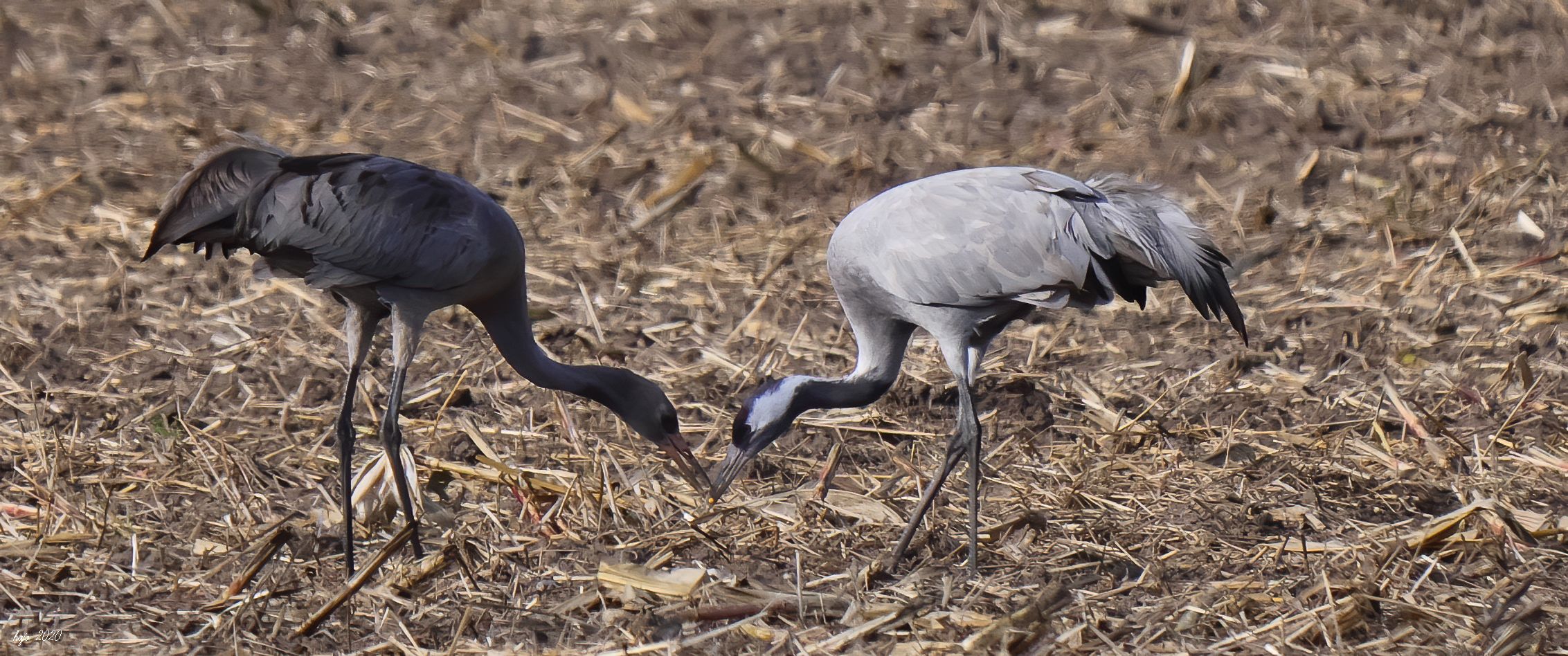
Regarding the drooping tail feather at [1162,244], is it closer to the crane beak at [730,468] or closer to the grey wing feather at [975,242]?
the grey wing feather at [975,242]

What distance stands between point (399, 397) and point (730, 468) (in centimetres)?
105

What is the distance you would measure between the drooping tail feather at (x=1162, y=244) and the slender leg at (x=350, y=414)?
237cm

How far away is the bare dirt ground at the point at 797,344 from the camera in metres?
4.41

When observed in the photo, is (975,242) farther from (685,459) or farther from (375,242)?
(375,242)

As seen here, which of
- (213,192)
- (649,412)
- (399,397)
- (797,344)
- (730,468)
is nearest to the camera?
(213,192)

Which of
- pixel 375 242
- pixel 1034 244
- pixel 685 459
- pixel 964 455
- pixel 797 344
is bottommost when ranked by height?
pixel 797 344

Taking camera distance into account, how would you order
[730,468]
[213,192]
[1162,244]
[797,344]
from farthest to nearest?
[797,344] → [730,468] → [213,192] → [1162,244]

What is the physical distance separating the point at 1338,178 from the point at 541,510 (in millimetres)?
4691

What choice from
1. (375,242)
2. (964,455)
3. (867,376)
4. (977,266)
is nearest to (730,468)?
(867,376)

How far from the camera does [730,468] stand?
5.09 metres

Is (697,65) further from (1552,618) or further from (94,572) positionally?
(1552,618)

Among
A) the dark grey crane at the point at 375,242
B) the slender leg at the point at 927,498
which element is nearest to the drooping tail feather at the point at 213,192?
the dark grey crane at the point at 375,242

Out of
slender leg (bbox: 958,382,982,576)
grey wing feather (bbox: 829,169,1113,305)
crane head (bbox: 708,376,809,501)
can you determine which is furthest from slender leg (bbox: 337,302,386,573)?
slender leg (bbox: 958,382,982,576)

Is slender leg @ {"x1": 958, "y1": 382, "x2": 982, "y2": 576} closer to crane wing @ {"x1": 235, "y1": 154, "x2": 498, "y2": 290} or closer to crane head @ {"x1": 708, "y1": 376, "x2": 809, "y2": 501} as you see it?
crane head @ {"x1": 708, "y1": 376, "x2": 809, "y2": 501}
